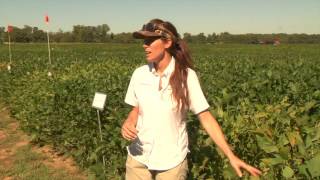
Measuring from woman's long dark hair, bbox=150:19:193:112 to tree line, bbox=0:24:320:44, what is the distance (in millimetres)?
110039

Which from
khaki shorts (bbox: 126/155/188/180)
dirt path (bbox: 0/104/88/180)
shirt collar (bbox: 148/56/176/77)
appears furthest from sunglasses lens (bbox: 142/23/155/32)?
dirt path (bbox: 0/104/88/180)

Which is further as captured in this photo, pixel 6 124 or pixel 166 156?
pixel 6 124

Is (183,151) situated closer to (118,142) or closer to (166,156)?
(166,156)

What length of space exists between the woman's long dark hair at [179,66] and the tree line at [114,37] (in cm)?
11004

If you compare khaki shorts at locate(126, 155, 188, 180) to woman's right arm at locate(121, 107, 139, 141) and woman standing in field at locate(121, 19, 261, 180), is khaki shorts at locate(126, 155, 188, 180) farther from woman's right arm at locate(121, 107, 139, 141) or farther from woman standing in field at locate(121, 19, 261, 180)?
woman's right arm at locate(121, 107, 139, 141)

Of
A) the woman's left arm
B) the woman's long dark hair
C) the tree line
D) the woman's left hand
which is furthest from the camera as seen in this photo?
the tree line

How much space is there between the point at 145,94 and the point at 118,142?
2.38 meters

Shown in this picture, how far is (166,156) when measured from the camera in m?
3.02

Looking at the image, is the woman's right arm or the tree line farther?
the tree line

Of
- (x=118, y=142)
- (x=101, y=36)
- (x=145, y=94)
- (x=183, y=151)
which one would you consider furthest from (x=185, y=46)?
(x=101, y=36)

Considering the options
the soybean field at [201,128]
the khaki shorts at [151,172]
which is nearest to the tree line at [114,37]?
the soybean field at [201,128]

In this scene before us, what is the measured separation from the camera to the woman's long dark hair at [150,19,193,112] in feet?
9.60

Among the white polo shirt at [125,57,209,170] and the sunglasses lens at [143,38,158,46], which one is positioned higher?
the sunglasses lens at [143,38,158,46]

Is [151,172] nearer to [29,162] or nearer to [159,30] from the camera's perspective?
[159,30]
